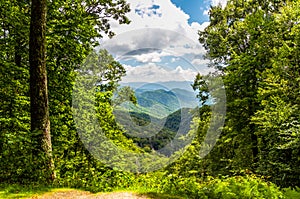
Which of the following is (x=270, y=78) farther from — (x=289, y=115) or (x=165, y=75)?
(x=165, y=75)

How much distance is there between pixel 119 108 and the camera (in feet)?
66.4

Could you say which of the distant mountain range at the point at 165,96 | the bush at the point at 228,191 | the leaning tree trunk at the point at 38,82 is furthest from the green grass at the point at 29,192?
the distant mountain range at the point at 165,96

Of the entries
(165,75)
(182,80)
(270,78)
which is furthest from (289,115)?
(165,75)

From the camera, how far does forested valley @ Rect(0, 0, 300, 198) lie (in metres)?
7.99

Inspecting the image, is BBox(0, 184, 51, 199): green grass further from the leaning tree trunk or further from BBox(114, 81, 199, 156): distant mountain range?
BBox(114, 81, 199, 156): distant mountain range

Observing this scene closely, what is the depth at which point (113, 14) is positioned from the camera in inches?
735

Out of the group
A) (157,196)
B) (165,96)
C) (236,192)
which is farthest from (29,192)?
(165,96)

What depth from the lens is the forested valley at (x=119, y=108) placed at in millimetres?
7992

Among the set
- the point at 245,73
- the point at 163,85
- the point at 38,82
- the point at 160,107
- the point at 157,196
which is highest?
the point at 245,73

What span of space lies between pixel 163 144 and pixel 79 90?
7.96 m

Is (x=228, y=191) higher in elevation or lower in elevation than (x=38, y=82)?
lower

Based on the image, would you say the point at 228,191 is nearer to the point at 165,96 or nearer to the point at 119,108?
the point at 165,96

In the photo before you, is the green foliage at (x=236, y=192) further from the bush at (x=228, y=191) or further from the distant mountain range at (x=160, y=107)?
the distant mountain range at (x=160, y=107)

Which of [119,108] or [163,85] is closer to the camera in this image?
[163,85]
